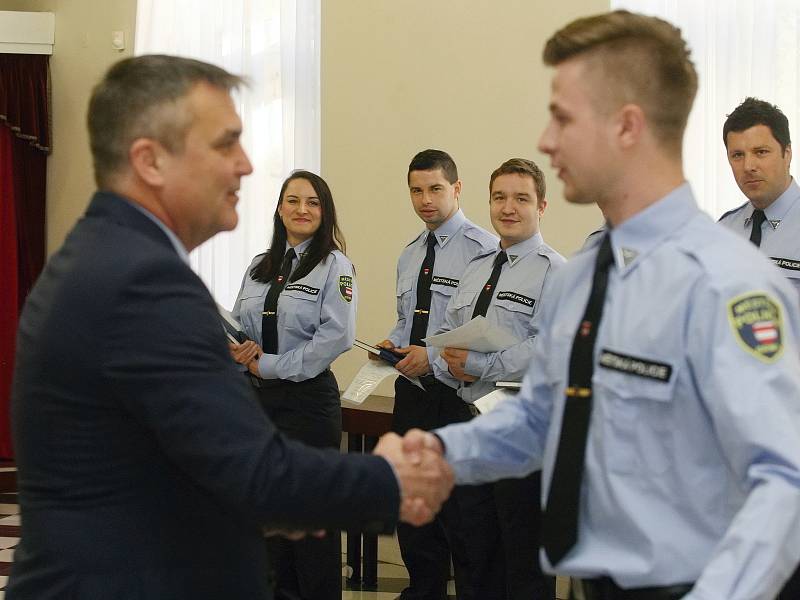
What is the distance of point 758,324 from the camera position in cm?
137

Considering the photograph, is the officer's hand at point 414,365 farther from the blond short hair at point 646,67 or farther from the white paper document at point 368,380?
the blond short hair at point 646,67

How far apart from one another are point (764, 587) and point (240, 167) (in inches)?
41.7

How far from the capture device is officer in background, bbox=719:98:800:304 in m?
3.67

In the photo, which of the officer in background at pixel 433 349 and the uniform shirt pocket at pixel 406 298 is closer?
the officer in background at pixel 433 349

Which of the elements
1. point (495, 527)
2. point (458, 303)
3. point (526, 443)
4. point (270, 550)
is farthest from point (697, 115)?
point (526, 443)

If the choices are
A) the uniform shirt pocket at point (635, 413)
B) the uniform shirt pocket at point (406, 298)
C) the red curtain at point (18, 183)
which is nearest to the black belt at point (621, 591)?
the uniform shirt pocket at point (635, 413)

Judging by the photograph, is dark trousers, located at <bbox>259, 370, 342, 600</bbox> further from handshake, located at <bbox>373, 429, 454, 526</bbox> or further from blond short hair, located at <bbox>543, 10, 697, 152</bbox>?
blond short hair, located at <bbox>543, 10, 697, 152</bbox>

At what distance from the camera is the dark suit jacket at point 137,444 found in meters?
1.49

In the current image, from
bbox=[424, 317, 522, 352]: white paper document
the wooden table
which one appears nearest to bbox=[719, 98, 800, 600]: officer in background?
bbox=[424, 317, 522, 352]: white paper document

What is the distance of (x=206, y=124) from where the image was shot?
1.70 meters

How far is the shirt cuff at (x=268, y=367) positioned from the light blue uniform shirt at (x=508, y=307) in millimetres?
629

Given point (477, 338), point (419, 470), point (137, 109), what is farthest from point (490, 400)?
point (137, 109)

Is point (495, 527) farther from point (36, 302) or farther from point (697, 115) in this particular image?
point (36, 302)

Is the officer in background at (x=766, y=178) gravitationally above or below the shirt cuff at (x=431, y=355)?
above
